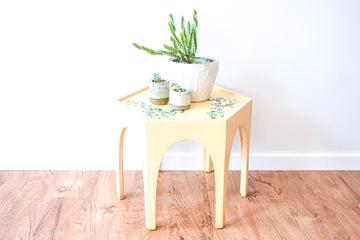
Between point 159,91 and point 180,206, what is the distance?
466 mm

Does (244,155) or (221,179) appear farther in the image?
(244,155)

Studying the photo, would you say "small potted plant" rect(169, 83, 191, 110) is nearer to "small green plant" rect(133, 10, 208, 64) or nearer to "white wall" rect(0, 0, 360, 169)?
"small green plant" rect(133, 10, 208, 64)

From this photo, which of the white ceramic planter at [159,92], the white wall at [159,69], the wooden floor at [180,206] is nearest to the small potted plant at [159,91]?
the white ceramic planter at [159,92]

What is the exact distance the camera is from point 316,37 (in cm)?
163

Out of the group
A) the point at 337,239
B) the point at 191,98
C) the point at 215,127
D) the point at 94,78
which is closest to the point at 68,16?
the point at 94,78

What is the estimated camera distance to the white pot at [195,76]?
4.45 feet

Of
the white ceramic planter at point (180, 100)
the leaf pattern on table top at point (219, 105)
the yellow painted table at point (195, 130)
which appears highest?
the white ceramic planter at point (180, 100)

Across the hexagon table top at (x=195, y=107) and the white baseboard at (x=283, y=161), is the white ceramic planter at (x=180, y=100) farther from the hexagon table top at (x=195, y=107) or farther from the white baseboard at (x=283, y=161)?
the white baseboard at (x=283, y=161)

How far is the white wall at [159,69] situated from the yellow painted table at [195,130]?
0.69 feet

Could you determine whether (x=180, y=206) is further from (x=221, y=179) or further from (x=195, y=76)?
(x=195, y=76)

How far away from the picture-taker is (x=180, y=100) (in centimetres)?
134

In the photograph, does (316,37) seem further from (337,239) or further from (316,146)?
(337,239)

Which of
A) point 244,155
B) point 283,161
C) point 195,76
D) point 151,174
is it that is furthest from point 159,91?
point 283,161

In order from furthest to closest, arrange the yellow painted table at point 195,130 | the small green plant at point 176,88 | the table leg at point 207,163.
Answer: the table leg at point 207,163, the small green plant at point 176,88, the yellow painted table at point 195,130
